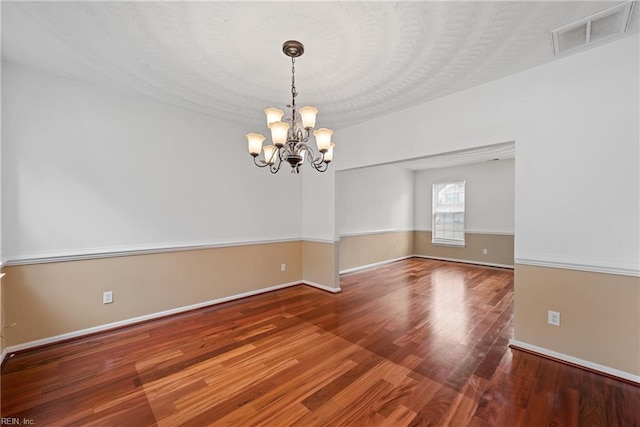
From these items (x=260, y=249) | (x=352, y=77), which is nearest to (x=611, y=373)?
(x=352, y=77)

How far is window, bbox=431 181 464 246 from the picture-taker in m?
6.89

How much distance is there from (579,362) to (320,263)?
10.6ft

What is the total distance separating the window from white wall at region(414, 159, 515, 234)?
0.53 feet

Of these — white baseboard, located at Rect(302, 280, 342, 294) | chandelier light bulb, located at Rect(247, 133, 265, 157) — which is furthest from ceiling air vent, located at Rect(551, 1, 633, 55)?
white baseboard, located at Rect(302, 280, 342, 294)

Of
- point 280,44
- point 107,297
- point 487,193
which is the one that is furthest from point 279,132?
point 487,193

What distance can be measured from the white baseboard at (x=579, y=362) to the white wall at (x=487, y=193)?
4356 millimetres

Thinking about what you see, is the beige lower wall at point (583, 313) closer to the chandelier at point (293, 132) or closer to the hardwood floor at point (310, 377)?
the hardwood floor at point (310, 377)

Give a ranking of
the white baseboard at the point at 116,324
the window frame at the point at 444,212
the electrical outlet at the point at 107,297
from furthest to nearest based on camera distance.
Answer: the window frame at the point at 444,212, the electrical outlet at the point at 107,297, the white baseboard at the point at 116,324

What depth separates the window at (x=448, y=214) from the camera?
6891 mm

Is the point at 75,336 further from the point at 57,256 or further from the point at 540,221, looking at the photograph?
the point at 540,221

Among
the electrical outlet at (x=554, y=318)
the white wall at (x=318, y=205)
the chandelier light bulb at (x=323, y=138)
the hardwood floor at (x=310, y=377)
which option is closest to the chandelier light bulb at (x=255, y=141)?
the chandelier light bulb at (x=323, y=138)

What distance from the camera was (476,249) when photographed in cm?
653

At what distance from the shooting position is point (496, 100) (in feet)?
8.84

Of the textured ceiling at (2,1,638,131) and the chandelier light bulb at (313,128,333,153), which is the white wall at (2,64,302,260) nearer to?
the textured ceiling at (2,1,638,131)
